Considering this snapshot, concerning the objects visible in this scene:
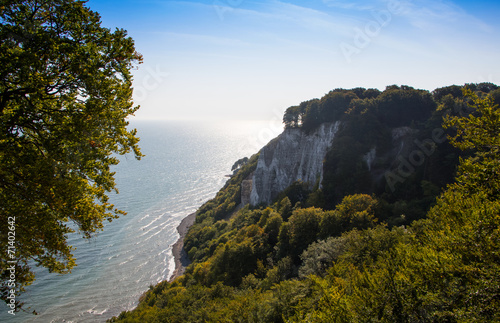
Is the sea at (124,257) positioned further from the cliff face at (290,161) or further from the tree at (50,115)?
the cliff face at (290,161)

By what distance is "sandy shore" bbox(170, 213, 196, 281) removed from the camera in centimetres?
5535

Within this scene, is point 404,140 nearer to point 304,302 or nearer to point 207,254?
point 304,302

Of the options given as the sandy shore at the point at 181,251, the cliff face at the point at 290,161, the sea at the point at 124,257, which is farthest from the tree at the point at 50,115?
the sandy shore at the point at 181,251

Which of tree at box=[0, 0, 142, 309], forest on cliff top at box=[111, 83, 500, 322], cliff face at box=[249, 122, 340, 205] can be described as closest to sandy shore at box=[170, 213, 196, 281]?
forest on cliff top at box=[111, 83, 500, 322]

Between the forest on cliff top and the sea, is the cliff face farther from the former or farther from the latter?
the sea

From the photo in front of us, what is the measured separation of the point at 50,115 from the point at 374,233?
25438 mm

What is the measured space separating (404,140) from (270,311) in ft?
134

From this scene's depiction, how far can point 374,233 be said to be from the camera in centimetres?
2333

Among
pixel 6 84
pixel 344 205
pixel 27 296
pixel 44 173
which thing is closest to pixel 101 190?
pixel 44 173

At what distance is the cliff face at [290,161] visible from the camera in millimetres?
54188

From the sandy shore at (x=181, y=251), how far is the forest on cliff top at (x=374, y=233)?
211 cm

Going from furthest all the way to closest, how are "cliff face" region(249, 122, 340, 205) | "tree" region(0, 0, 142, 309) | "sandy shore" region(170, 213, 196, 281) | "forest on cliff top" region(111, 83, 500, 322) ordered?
1. "sandy shore" region(170, 213, 196, 281)
2. "cliff face" region(249, 122, 340, 205)
3. "forest on cliff top" region(111, 83, 500, 322)
4. "tree" region(0, 0, 142, 309)

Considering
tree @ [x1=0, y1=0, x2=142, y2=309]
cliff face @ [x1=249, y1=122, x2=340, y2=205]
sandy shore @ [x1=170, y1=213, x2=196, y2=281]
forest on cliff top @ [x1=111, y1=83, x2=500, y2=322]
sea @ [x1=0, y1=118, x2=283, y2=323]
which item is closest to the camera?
tree @ [x1=0, y1=0, x2=142, y2=309]

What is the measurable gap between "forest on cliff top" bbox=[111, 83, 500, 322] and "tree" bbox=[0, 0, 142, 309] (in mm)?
13194
